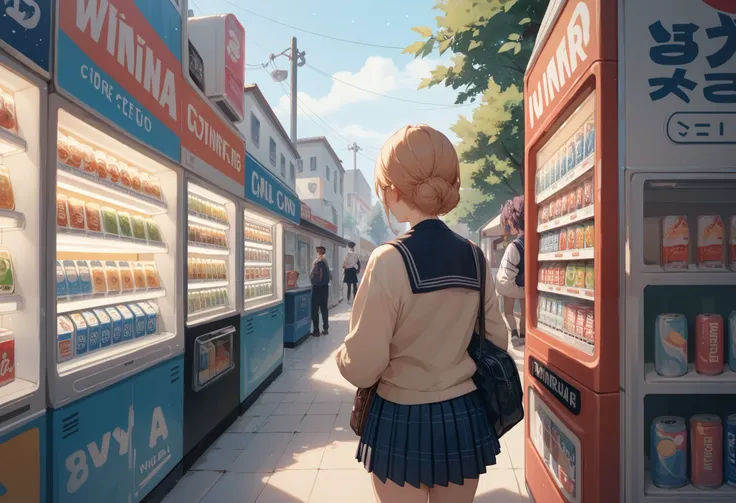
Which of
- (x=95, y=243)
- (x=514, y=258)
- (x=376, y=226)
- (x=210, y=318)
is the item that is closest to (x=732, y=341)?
(x=95, y=243)

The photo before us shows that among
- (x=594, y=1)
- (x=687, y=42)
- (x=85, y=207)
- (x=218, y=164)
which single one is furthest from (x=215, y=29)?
(x=687, y=42)

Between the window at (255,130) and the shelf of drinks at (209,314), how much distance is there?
10.1 m

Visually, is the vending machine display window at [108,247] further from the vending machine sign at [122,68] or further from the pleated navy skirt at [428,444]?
the pleated navy skirt at [428,444]

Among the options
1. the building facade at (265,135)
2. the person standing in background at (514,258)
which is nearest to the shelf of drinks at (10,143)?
the person standing in background at (514,258)

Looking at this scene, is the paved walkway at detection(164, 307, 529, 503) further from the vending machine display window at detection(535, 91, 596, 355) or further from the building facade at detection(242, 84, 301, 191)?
the building facade at detection(242, 84, 301, 191)

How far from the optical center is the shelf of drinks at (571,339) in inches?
78.7

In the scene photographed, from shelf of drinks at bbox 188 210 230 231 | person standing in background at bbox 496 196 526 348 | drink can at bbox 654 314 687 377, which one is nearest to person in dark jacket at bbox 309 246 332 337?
person standing in background at bbox 496 196 526 348

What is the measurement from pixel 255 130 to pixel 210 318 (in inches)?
439

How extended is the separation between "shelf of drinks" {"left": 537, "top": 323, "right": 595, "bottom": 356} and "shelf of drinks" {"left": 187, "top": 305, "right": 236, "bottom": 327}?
2539 mm

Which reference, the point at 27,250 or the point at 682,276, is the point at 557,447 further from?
the point at 27,250

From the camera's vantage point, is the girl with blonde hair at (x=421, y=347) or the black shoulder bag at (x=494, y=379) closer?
the girl with blonde hair at (x=421, y=347)

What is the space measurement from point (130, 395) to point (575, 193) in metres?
2.71

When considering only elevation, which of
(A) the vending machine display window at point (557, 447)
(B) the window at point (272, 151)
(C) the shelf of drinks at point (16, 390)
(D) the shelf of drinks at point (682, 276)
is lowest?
(A) the vending machine display window at point (557, 447)

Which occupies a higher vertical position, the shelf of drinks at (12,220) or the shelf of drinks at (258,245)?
the shelf of drinks at (12,220)
